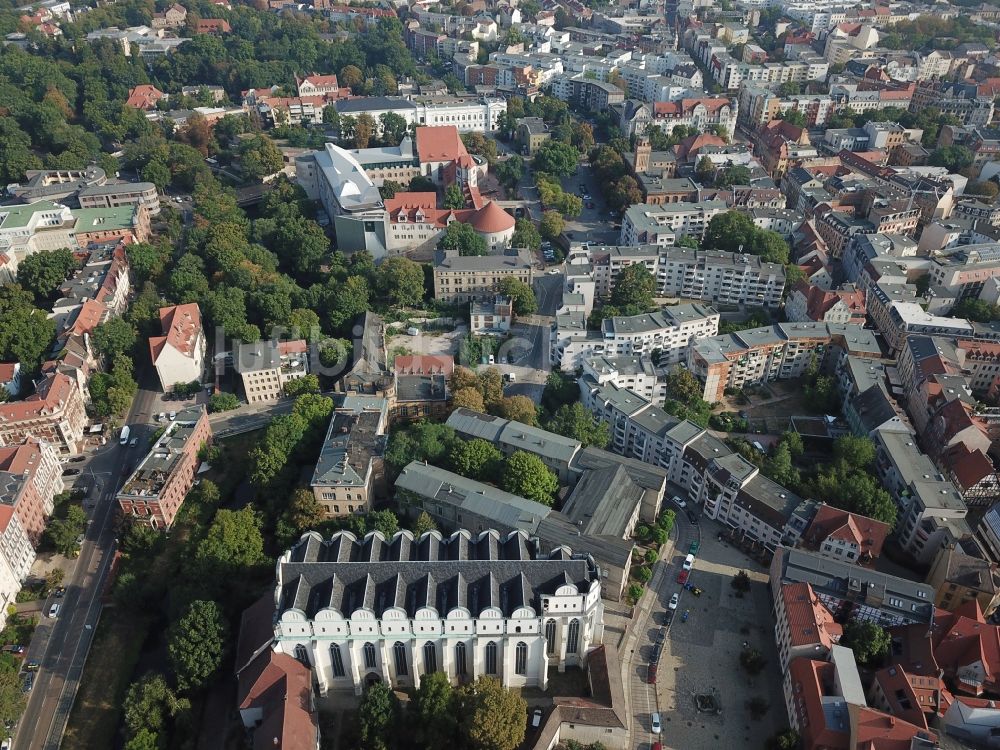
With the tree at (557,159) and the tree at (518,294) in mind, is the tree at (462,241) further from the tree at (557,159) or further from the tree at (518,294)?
the tree at (557,159)

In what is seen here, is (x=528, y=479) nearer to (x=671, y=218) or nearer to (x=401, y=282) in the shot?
(x=401, y=282)

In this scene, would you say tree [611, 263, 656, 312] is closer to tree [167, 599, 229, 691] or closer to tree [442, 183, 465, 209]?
tree [442, 183, 465, 209]

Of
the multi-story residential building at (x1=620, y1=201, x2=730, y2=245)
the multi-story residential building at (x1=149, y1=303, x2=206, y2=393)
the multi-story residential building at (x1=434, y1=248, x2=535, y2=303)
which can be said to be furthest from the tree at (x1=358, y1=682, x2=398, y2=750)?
the multi-story residential building at (x1=620, y1=201, x2=730, y2=245)

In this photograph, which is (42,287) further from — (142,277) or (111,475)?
(111,475)

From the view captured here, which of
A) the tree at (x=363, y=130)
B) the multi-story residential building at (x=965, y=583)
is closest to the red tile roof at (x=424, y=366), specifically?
the multi-story residential building at (x=965, y=583)

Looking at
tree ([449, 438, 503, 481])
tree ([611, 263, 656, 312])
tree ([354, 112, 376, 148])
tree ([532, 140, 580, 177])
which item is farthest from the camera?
tree ([354, 112, 376, 148])

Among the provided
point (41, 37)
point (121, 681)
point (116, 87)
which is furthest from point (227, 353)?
point (41, 37)
